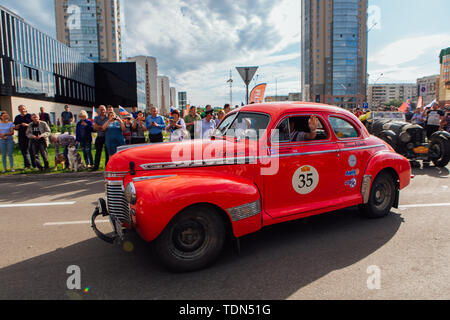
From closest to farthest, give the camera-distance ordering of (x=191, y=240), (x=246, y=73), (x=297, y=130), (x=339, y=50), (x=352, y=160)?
(x=191, y=240)
(x=297, y=130)
(x=352, y=160)
(x=246, y=73)
(x=339, y=50)

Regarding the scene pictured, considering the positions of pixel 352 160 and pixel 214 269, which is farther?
pixel 352 160

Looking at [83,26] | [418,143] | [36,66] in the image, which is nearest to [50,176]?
[418,143]

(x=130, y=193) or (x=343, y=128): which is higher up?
(x=343, y=128)

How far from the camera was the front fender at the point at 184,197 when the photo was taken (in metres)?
3.15

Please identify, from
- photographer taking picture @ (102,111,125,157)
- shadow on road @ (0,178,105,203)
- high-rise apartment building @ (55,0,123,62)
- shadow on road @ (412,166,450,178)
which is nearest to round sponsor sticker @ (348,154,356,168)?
shadow on road @ (412,166,450,178)

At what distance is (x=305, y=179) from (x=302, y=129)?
731 millimetres

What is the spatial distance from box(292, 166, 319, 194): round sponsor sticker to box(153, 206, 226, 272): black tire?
1.24 metres

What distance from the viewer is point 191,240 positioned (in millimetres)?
3432

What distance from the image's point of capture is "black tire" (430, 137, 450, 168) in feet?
31.1

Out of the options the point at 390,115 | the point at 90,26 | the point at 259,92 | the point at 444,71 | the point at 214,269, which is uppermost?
the point at 90,26

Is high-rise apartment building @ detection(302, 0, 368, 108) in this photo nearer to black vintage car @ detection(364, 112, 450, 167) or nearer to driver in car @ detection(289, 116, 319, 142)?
A: black vintage car @ detection(364, 112, 450, 167)

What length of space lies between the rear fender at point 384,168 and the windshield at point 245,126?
191cm

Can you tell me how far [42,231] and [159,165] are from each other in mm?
2509

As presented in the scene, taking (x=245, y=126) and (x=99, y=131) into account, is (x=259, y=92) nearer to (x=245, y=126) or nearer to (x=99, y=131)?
(x=99, y=131)
